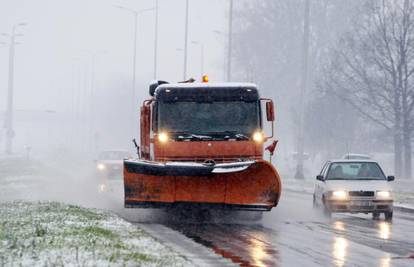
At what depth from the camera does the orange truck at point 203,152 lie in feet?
66.4

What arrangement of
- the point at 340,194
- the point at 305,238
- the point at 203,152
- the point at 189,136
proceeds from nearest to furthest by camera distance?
the point at 305,238 < the point at 203,152 < the point at 189,136 < the point at 340,194

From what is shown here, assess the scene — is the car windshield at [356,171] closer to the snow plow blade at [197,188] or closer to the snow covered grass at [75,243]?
the snow plow blade at [197,188]

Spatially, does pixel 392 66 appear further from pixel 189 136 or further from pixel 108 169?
pixel 189 136

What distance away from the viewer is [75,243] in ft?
48.0

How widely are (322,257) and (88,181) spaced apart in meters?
31.4

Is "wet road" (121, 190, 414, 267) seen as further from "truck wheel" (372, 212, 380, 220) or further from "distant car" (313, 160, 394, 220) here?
"distant car" (313, 160, 394, 220)

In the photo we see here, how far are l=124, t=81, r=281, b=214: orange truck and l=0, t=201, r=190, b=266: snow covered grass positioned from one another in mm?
1125

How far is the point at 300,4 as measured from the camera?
79.1 meters

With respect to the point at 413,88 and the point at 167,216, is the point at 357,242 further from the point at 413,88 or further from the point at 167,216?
the point at 413,88

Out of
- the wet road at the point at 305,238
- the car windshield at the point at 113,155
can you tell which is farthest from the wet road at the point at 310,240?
the car windshield at the point at 113,155

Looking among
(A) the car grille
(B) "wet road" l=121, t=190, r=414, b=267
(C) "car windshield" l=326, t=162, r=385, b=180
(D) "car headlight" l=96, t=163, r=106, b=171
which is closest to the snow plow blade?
(B) "wet road" l=121, t=190, r=414, b=267

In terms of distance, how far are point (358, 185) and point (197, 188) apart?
5257mm

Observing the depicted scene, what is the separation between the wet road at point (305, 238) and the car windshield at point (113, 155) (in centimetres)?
1999

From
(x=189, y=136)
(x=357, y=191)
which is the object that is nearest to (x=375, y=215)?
(x=357, y=191)
